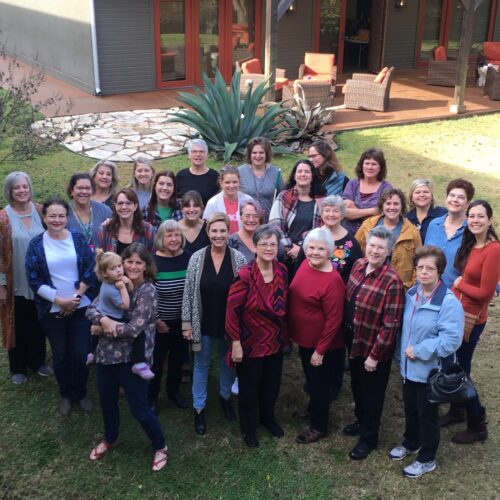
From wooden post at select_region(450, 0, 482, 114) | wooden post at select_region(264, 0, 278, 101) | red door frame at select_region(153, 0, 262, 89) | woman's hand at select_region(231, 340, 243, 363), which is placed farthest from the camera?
red door frame at select_region(153, 0, 262, 89)

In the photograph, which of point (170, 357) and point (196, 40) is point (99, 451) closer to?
point (170, 357)

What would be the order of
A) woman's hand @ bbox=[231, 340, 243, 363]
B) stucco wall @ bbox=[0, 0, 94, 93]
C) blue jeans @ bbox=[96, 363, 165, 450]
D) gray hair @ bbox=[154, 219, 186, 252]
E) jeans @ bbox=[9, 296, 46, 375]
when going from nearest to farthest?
1. blue jeans @ bbox=[96, 363, 165, 450]
2. woman's hand @ bbox=[231, 340, 243, 363]
3. gray hair @ bbox=[154, 219, 186, 252]
4. jeans @ bbox=[9, 296, 46, 375]
5. stucco wall @ bbox=[0, 0, 94, 93]

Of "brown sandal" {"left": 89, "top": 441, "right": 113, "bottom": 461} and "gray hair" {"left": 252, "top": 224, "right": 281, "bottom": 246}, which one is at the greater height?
"gray hair" {"left": 252, "top": 224, "right": 281, "bottom": 246}

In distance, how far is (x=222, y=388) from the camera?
447 centimetres

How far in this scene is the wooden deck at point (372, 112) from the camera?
12.5 meters

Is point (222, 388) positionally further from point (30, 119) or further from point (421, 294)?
point (30, 119)

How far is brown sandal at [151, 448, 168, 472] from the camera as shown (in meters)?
3.98

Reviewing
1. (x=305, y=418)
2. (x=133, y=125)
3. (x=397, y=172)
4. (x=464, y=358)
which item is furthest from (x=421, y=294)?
(x=133, y=125)

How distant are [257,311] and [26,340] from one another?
6.51 feet

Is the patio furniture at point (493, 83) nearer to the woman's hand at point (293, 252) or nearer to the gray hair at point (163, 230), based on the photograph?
the woman's hand at point (293, 252)

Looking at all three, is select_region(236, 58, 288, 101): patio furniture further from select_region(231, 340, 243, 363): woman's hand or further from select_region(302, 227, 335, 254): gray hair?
select_region(231, 340, 243, 363): woman's hand


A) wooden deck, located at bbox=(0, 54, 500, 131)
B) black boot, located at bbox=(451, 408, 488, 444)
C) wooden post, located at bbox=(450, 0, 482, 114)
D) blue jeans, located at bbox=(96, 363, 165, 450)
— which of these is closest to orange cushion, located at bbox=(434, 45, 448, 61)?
wooden deck, located at bbox=(0, 54, 500, 131)

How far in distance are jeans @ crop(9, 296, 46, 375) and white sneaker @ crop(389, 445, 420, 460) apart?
8.97 ft

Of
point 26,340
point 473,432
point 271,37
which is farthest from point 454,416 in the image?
point 271,37
